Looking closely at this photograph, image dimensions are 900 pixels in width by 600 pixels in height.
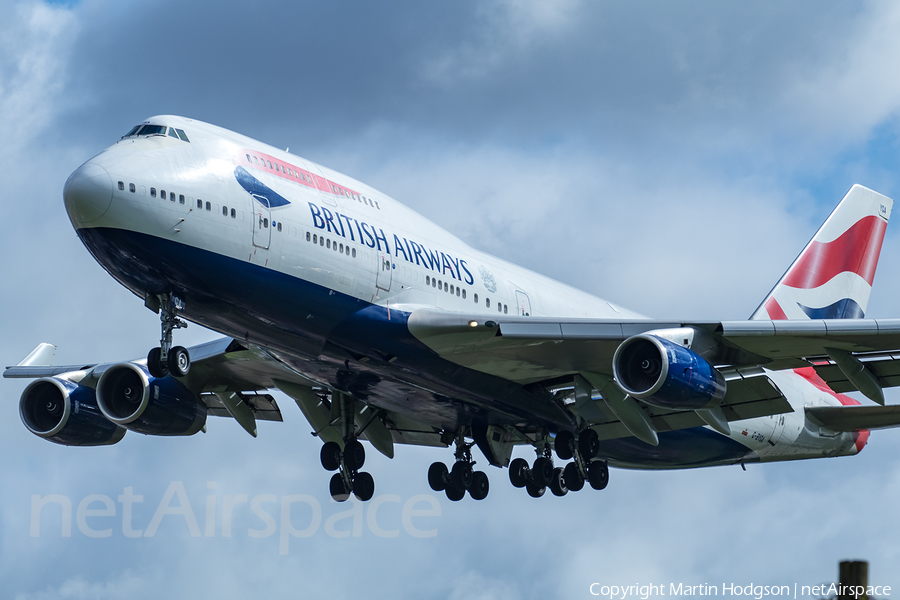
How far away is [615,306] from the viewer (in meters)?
32.6

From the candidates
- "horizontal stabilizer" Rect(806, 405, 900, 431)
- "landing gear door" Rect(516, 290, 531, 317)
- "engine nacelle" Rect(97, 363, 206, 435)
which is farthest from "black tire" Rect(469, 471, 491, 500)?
"horizontal stabilizer" Rect(806, 405, 900, 431)

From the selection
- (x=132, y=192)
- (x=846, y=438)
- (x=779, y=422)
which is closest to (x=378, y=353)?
(x=132, y=192)

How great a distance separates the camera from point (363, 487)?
1181 inches

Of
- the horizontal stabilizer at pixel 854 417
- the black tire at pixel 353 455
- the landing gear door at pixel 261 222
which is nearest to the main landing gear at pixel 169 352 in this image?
the landing gear door at pixel 261 222

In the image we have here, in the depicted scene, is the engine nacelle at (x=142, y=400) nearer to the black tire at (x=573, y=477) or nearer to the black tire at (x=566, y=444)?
Result: the black tire at (x=566, y=444)

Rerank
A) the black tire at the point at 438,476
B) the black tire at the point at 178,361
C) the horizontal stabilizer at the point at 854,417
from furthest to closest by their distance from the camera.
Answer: the black tire at the point at 438,476 < the horizontal stabilizer at the point at 854,417 < the black tire at the point at 178,361

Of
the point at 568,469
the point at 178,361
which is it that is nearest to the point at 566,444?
the point at 568,469

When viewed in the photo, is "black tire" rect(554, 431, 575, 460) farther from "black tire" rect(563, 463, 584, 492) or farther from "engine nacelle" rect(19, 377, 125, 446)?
"engine nacelle" rect(19, 377, 125, 446)

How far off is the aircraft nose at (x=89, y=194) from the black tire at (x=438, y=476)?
1343 cm

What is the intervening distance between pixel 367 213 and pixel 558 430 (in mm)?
8401

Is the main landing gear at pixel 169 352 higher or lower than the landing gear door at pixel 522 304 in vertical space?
lower

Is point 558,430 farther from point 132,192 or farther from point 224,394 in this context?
point 132,192

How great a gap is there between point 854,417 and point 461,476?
1109 centimetres

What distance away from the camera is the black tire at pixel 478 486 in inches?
1203
